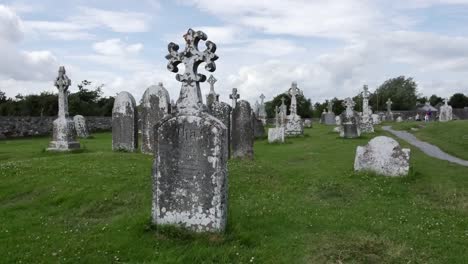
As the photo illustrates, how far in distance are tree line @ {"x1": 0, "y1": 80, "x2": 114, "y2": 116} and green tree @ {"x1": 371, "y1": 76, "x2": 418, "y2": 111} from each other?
6023 cm

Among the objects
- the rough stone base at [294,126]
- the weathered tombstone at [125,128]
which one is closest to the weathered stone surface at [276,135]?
the rough stone base at [294,126]

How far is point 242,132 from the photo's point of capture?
2006cm

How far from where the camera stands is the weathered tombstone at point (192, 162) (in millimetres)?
8586

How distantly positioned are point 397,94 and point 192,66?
110305 millimetres

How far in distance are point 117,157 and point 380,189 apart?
9629 mm

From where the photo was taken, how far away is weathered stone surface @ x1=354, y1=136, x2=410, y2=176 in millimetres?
14297

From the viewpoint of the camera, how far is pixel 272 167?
53.3 feet

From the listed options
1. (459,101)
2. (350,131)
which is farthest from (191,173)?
(459,101)

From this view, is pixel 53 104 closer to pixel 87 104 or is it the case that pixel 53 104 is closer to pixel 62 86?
pixel 87 104

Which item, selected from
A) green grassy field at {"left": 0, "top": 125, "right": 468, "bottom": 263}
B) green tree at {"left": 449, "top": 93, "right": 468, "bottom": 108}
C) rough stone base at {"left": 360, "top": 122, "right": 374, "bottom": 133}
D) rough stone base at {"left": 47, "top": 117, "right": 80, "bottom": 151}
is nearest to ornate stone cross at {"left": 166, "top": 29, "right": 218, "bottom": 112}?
green grassy field at {"left": 0, "top": 125, "right": 468, "bottom": 263}

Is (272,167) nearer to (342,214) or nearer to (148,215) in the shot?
(342,214)

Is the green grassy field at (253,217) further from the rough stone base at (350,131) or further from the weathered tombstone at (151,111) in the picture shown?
the rough stone base at (350,131)

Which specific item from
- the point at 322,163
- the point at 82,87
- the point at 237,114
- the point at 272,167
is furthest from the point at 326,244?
the point at 82,87

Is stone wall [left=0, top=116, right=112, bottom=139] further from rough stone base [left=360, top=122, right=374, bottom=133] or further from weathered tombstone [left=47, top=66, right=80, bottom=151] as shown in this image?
rough stone base [left=360, top=122, right=374, bottom=133]
